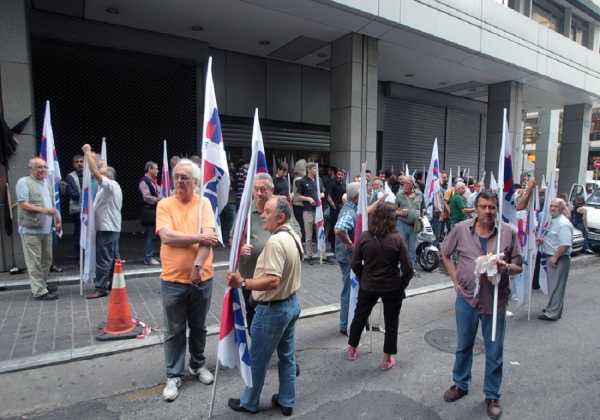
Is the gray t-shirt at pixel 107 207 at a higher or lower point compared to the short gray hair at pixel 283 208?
lower

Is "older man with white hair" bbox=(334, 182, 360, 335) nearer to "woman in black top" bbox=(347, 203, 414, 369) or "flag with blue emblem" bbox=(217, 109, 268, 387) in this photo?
"woman in black top" bbox=(347, 203, 414, 369)

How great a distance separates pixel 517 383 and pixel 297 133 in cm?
1133

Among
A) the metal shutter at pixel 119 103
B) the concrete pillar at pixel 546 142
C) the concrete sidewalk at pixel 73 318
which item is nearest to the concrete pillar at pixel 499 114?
the concrete pillar at pixel 546 142

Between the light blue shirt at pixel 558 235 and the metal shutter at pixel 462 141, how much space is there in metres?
13.8

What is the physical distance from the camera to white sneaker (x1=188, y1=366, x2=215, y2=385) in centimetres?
375

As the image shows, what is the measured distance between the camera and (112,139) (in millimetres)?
10867

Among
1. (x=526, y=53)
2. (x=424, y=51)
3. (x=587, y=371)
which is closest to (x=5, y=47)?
(x=587, y=371)

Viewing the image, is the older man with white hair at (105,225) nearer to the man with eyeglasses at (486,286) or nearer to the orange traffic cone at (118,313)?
the orange traffic cone at (118,313)

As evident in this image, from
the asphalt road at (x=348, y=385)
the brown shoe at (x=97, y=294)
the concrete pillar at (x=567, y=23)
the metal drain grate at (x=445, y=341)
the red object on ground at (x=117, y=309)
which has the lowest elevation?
the metal drain grate at (x=445, y=341)

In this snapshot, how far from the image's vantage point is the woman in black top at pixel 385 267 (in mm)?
3998

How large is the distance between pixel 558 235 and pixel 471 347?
10.4 ft

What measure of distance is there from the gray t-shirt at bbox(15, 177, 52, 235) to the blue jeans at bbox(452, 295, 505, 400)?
568 centimetres

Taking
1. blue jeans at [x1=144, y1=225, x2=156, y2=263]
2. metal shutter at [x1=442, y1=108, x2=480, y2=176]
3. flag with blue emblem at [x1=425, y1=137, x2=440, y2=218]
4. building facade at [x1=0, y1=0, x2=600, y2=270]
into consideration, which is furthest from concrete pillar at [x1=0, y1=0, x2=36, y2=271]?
metal shutter at [x1=442, y1=108, x2=480, y2=176]

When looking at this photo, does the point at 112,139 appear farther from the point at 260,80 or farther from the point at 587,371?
the point at 587,371
